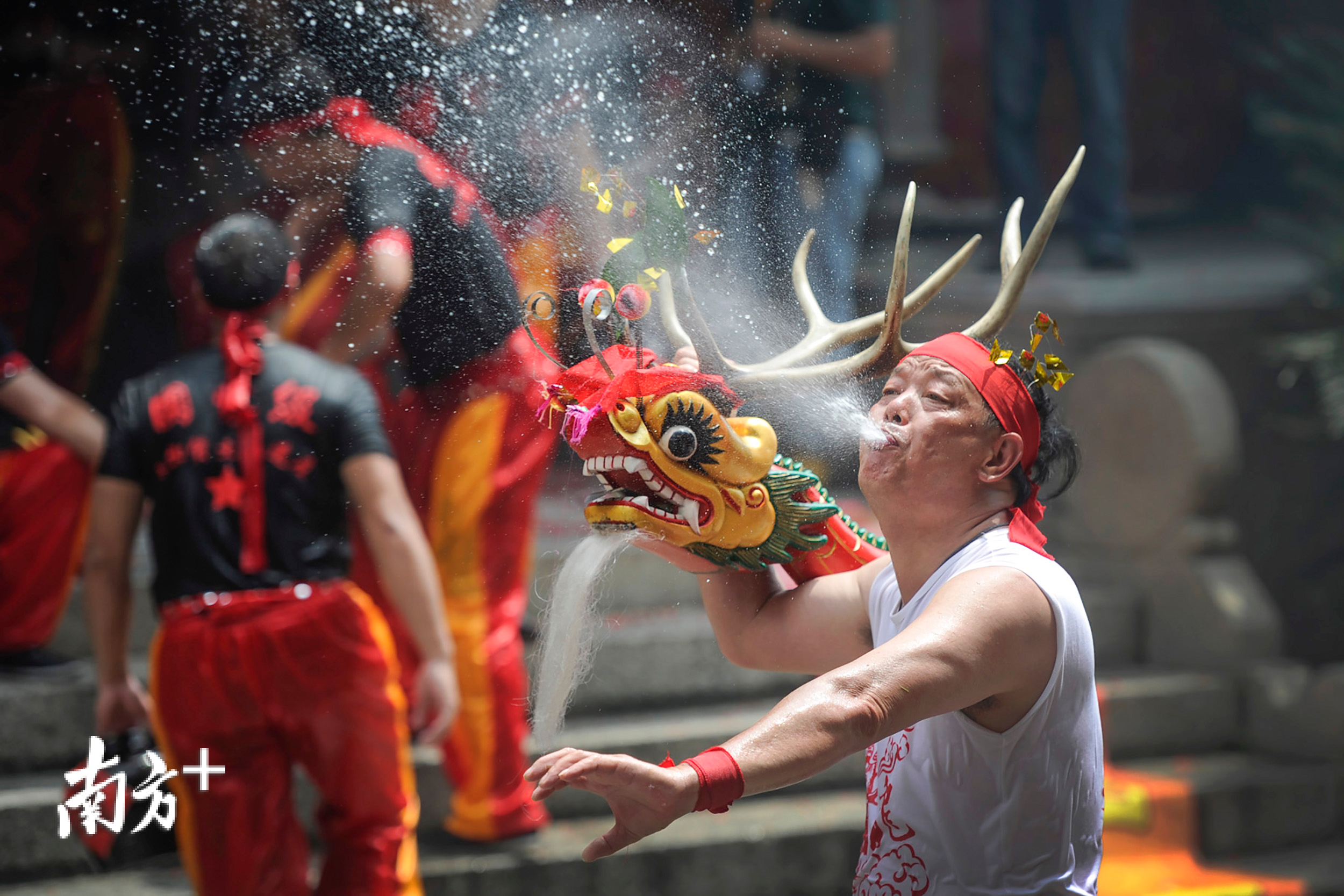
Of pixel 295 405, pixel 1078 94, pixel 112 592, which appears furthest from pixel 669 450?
pixel 1078 94

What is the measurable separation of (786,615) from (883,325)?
1.72 feet

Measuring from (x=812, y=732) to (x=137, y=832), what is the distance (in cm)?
244

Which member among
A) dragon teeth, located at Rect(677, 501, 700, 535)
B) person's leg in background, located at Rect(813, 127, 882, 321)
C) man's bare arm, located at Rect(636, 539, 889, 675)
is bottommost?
man's bare arm, located at Rect(636, 539, 889, 675)

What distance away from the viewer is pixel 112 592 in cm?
326

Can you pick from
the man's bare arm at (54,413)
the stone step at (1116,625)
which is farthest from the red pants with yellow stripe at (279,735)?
the stone step at (1116,625)

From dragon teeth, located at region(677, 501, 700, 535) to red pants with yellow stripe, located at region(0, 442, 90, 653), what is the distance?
3015 mm

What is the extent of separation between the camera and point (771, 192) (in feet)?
6.97

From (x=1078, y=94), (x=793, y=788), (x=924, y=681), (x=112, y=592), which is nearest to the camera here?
(x=924, y=681)

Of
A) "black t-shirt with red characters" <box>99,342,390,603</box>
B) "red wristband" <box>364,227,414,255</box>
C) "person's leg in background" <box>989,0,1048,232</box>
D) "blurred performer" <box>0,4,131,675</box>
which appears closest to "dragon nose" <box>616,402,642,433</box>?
"red wristband" <box>364,227,414,255</box>

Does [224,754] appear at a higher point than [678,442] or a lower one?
lower

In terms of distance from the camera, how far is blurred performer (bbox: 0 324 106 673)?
421 centimetres

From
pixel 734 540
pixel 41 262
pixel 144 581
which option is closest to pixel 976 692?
pixel 734 540

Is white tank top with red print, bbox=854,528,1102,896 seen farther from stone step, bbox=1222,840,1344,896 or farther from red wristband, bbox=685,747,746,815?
stone step, bbox=1222,840,1344,896

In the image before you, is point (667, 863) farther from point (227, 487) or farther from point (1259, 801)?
point (1259, 801)
